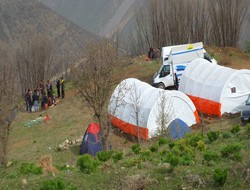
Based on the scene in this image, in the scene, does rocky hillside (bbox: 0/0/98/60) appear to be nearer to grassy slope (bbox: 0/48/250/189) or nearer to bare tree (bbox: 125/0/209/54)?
bare tree (bbox: 125/0/209/54)

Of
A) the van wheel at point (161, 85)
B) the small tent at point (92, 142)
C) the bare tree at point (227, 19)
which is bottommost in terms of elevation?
the small tent at point (92, 142)

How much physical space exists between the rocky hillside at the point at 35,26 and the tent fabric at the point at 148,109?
62.8 metres

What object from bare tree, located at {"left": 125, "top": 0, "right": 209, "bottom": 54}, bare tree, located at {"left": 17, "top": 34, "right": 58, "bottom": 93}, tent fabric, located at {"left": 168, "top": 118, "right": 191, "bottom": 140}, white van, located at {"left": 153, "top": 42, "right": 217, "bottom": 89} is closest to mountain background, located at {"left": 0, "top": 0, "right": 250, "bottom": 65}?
bare tree, located at {"left": 125, "top": 0, "right": 209, "bottom": 54}

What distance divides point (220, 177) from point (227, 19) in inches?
1321

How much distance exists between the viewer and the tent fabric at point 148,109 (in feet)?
69.9

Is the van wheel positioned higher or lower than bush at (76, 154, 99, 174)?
higher

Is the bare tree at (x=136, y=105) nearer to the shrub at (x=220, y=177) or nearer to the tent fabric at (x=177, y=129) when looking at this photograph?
the tent fabric at (x=177, y=129)

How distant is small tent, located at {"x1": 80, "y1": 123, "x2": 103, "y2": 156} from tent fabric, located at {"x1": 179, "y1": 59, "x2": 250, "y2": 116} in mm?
6537

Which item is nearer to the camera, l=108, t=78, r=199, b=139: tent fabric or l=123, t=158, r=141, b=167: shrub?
l=123, t=158, r=141, b=167: shrub

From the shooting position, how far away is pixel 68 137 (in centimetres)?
2367

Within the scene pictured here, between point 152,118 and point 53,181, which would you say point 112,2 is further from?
point 53,181

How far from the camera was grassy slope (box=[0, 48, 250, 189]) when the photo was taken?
940 centimetres

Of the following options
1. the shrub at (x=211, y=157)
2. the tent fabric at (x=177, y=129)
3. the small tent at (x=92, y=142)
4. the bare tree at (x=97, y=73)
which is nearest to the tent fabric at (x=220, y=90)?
the tent fabric at (x=177, y=129)

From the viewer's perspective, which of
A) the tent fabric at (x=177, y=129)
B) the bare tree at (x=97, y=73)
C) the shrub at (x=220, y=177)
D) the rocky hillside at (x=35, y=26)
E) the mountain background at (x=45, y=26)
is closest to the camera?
the shrub at (x=220, y=177)
